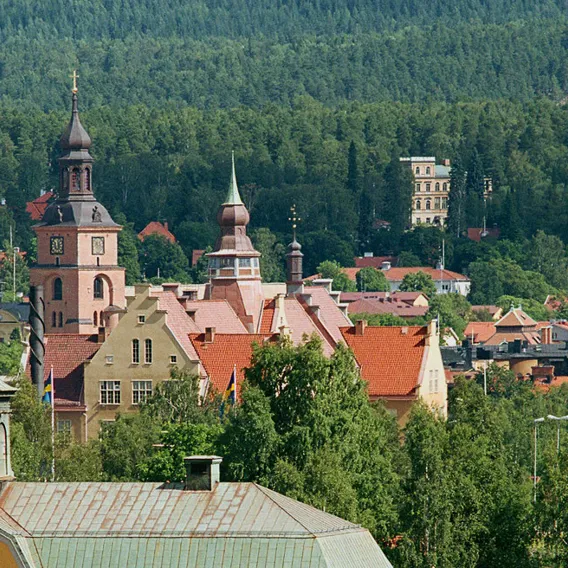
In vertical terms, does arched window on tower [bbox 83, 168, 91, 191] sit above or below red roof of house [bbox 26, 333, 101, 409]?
above

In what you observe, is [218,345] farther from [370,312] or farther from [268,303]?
[370,312]

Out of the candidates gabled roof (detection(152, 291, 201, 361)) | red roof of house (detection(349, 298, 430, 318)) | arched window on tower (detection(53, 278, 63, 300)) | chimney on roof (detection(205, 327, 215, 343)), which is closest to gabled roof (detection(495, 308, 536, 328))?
red roof of house (detection(349, 298, 430, 318))

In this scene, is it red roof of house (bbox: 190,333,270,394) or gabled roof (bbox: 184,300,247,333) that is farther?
gabled roof (bbox: 184,300,247,333)

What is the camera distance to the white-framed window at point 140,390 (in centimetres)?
7488

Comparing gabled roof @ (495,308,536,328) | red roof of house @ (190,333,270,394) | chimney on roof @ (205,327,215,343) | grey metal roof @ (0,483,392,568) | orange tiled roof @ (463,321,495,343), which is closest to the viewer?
grey metal roof @ (0,483,392,568)

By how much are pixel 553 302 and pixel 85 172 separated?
76513mm

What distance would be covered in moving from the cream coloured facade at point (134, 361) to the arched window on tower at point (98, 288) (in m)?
43.4

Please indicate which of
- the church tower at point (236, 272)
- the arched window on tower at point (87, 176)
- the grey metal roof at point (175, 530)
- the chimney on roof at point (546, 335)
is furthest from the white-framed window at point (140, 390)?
the chimney on roof at point (546, 335)

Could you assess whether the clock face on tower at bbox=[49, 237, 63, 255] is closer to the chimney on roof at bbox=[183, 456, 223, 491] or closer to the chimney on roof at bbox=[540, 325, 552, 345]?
the chimney on roof at bbox=[540, 325, 552, 345]

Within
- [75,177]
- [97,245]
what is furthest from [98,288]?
[75,177]

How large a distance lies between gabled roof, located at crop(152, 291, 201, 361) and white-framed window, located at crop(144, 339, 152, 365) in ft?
2.19

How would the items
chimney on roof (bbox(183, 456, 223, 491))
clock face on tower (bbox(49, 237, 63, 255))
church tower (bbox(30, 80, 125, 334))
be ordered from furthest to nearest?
clock face on tower (bbox(49, 237, 63, 255)) → church tower (bbox(30, 80, 125, 334)) → chimney on roof (bbox(183, 456, 223, 491))

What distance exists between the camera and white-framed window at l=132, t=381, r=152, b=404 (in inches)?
2948

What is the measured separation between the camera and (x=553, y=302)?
195750 mm
